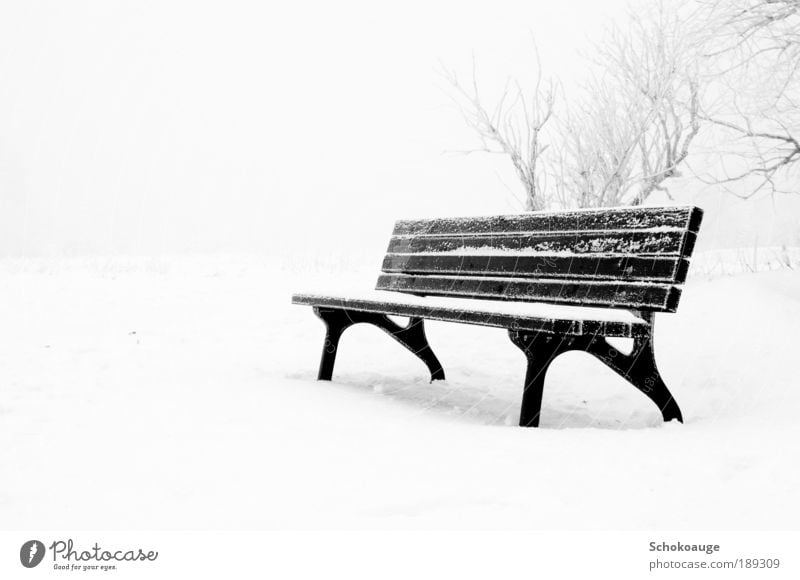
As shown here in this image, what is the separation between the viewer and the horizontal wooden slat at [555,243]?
2629 mm

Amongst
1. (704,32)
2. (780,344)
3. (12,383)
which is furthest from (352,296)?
(704,32)

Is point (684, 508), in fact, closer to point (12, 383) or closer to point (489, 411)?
point (489, 411)

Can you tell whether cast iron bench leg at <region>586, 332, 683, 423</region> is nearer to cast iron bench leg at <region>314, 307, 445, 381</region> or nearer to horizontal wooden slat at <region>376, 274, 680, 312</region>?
horizontal wooden slat at <region>376, 274, 680, 312</region>

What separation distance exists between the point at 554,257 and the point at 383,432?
129cm

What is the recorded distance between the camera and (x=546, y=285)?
312 cm

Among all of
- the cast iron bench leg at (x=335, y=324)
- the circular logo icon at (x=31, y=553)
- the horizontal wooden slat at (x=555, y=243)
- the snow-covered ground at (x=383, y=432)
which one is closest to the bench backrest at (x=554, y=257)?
the horizontal wooden slat at (x=555, y=243)

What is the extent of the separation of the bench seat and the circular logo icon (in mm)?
1554

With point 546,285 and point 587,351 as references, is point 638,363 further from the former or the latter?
point 546,285

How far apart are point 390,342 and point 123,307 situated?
8.12 ft

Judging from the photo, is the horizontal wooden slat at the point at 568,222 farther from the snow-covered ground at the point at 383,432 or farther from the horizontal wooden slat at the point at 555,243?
the snow-covered ground at the point at 383,432

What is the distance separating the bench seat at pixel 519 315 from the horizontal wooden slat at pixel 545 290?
0.08 m

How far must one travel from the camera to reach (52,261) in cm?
972

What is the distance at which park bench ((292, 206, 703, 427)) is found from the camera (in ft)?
8.03

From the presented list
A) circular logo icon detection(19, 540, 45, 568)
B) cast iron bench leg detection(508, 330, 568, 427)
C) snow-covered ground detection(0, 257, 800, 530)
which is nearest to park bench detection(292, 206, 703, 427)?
cast iron bench leg detection(508, 330, 568, 427)
